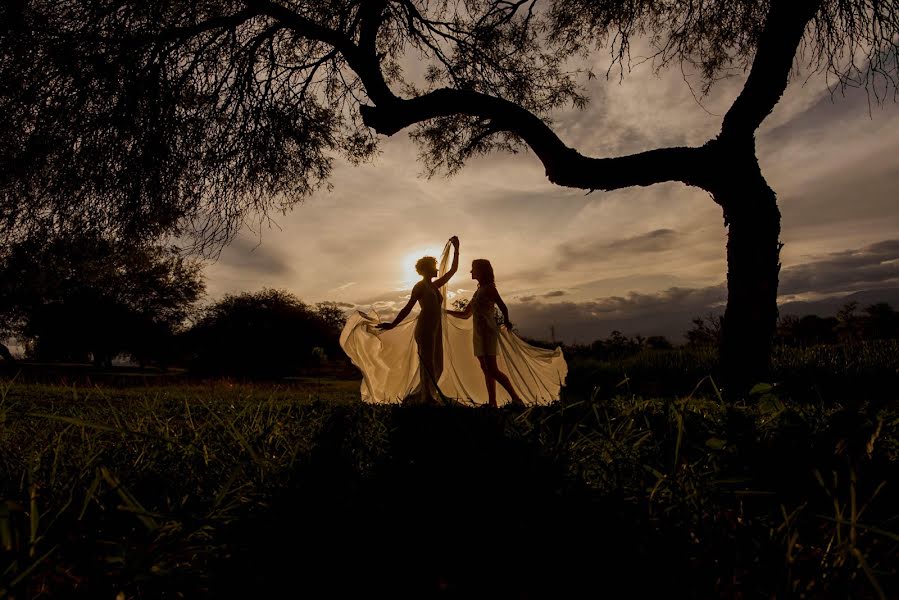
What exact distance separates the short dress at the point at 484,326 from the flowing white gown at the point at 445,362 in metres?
0.58

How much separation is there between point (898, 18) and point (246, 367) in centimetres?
2369

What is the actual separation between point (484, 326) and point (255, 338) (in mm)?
18084

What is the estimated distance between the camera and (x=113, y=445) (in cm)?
287

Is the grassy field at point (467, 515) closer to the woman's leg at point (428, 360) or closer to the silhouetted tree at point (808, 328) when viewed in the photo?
the woman's leg at point (428, 360)

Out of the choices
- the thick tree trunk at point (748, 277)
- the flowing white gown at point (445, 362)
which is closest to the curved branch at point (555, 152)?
the thick tree trunk at point (748, 277)

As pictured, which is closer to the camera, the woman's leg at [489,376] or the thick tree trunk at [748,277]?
the thick tree trunk at [748,277]

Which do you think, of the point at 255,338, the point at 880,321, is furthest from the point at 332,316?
the point at 880,321

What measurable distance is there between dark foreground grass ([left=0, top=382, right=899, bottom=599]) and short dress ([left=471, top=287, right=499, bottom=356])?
5171 mm

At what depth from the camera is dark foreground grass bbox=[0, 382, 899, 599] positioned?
157 centimetres

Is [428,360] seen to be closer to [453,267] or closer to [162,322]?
[453,267]

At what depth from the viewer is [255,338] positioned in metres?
23.8

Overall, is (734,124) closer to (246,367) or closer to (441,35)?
(441,35)

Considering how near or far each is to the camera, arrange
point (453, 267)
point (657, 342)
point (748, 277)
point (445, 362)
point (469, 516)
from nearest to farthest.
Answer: point (469, 516)
point (748, 277)
point (453, 267)
point (445, 362)
point (657, 342)

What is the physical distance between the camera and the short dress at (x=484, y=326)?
8.39 metres
